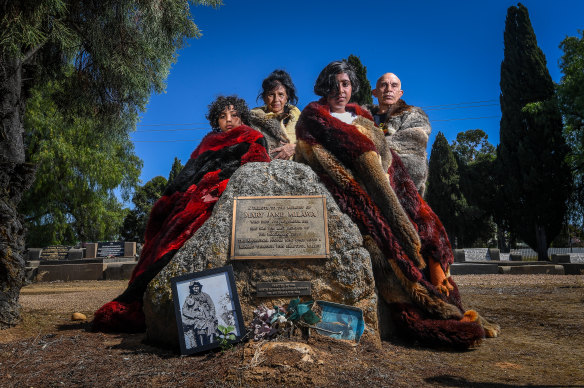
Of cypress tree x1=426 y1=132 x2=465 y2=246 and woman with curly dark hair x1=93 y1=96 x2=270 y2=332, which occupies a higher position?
cypress tree x1=426 y1=132 x2=465 y2=246

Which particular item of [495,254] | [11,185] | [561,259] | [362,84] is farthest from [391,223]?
[495,254]

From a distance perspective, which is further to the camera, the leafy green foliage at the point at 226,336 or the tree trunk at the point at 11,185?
the tree trunk at the point at 11,185

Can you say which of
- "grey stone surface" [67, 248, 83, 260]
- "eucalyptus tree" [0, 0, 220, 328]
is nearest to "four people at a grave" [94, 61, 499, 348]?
"eucalyptus tree" [0, 0, 220, 328]

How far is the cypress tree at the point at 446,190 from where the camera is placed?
30.0 m

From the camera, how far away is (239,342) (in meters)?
3.42

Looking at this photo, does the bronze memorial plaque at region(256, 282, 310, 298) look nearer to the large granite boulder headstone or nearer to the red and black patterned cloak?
the large granite boulder headstone

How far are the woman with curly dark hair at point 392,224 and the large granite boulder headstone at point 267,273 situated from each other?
30cm

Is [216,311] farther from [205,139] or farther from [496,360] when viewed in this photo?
[205,139]

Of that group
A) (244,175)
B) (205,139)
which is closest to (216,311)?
(244,175)

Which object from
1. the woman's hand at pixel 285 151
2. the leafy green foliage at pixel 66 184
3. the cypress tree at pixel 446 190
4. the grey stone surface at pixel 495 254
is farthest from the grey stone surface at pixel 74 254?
the cypress tree at pixel 446 190

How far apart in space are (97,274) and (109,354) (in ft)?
37.6

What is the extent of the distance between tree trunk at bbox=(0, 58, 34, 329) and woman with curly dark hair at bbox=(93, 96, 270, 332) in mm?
1621

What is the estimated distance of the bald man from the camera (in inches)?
203

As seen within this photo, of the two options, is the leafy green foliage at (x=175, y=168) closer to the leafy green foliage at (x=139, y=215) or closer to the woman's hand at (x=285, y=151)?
the leafy green foliage at (x=139, y=215)
